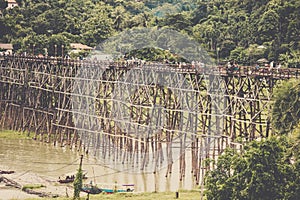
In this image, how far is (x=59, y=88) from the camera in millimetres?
55219

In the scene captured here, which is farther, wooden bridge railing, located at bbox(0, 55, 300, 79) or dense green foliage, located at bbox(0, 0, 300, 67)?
dense green foliage, located at bbox(0, 0, 300, 67)

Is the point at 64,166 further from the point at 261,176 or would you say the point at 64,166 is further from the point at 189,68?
the point at 261,176

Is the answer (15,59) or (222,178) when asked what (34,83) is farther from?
(222,178)

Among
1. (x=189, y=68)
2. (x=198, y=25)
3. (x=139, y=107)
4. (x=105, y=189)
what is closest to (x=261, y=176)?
(x=105, y=189)

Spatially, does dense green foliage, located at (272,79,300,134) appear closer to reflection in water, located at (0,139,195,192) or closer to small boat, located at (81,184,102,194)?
reflection in water, located at (0,139,195,192)

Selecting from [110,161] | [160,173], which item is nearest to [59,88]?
[110,161]

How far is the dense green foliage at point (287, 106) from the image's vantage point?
108 ft

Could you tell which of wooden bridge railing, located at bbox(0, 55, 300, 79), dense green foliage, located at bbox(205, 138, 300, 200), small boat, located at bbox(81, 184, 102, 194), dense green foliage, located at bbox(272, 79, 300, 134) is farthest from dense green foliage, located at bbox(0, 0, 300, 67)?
dense green foliage, located at bbox(205, 138, 300, 200)

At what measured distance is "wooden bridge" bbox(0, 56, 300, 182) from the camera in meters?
38.4

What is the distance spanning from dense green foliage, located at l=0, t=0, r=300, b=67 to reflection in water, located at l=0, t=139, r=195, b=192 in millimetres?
20372

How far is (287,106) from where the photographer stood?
33.2m

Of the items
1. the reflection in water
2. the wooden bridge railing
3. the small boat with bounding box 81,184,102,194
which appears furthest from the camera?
the reflection in water

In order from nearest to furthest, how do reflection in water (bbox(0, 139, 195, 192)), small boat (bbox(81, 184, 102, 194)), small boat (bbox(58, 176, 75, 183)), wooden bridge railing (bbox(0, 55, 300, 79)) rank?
wooden bridge railing (bbox(0, 55, 300, 79)) < small boat (bbox(81, 184, 102, 194)) < small boat (bbox(58, 176, 75, 183)) < reflection in water (bbox(0, 139, 195, 192))

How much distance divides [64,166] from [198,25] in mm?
37307
